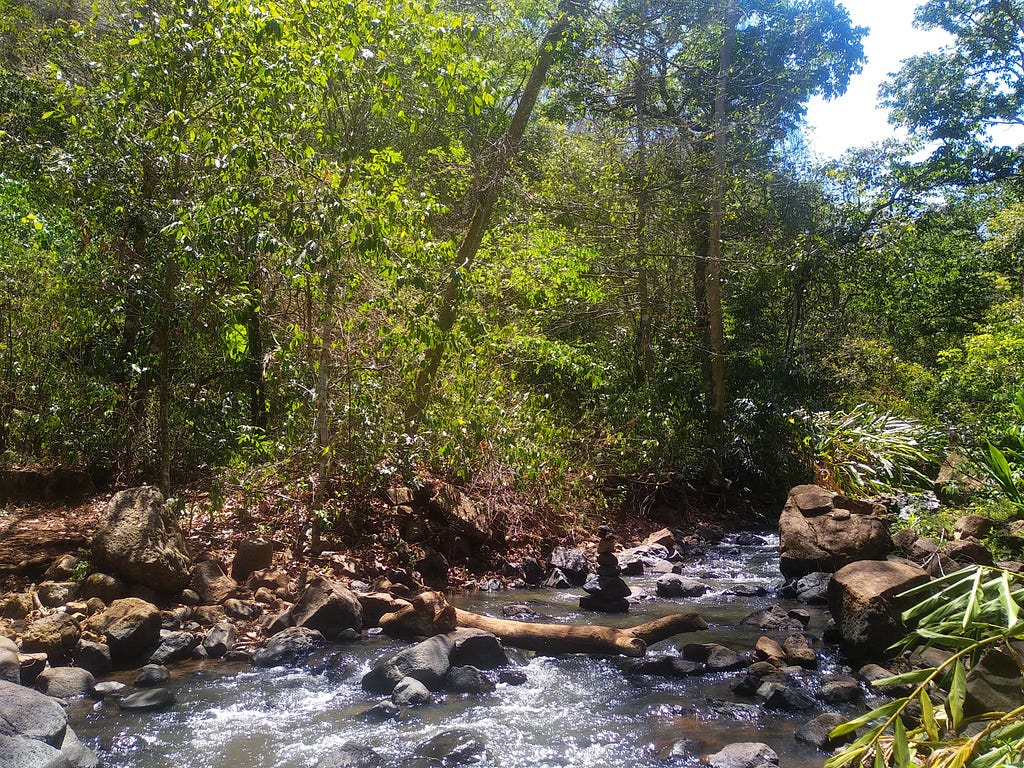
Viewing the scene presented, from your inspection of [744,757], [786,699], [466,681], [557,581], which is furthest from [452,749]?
[557,581]

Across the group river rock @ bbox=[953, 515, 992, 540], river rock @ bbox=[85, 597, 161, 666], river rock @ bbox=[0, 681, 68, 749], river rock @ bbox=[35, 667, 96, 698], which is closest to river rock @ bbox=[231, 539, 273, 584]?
river rock @ bbox=[85, 597, 161, 666]

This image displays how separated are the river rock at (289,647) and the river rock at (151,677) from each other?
720mm

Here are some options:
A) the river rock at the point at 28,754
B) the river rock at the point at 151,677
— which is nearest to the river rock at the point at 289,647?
the river rock at the point at 151,677

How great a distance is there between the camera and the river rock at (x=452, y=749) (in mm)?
4616

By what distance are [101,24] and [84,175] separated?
25.9 ft

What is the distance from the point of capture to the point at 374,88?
7.31m

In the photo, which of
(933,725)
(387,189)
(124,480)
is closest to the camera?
(933,725)

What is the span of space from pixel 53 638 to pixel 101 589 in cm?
89

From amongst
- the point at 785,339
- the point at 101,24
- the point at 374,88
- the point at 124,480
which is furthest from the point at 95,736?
the point at 785,339

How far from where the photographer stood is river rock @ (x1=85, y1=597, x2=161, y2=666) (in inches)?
235

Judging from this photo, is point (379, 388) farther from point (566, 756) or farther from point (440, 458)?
point (566, 756)

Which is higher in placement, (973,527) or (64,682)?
(64,682)

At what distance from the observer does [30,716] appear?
14.0 feet

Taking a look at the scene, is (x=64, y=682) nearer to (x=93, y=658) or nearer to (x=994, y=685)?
(x=93, y=658)
